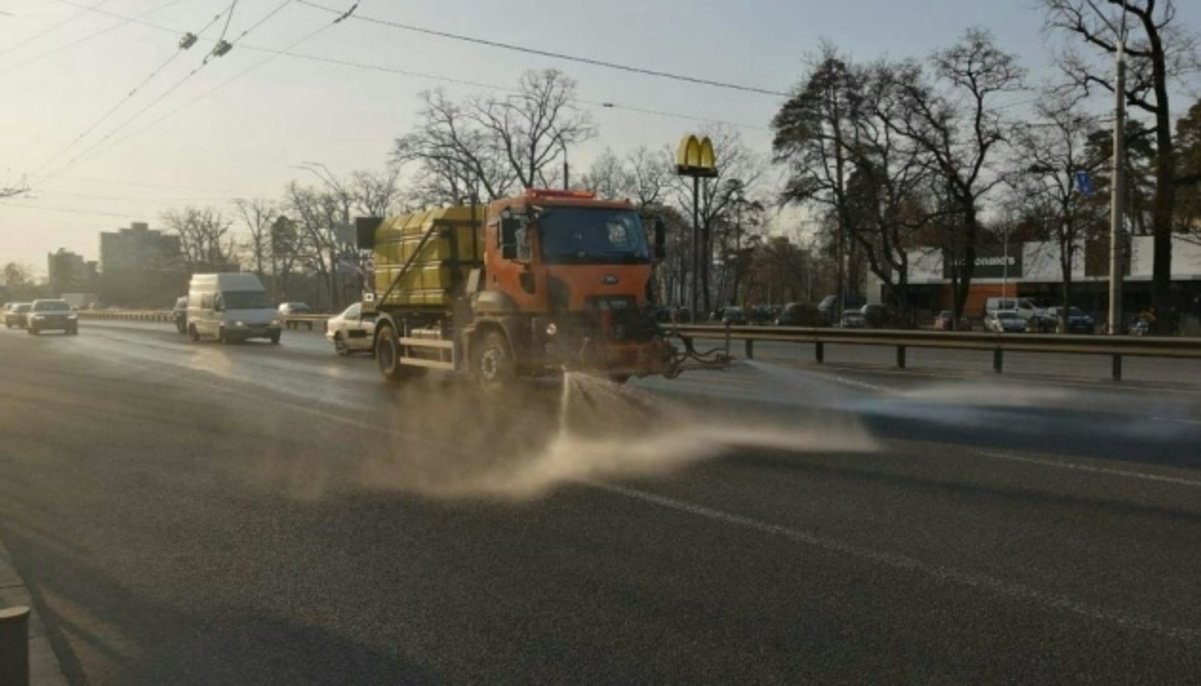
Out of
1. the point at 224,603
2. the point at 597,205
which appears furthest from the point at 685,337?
the point at 224,603

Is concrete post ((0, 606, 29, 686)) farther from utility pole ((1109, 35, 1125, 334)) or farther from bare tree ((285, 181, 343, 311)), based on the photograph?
bare tree ((285, 181, 343, 311))

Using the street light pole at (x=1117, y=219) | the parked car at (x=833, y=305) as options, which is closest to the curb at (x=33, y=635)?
the street light pole at (x=1117, y=219)

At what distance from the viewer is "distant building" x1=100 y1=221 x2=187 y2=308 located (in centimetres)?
12056

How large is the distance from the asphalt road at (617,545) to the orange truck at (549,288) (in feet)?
3.44

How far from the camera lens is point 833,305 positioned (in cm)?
6456

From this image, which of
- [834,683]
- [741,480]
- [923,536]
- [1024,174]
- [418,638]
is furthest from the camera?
[1024,174]

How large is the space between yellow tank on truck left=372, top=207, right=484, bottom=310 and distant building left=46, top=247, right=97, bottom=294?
137m

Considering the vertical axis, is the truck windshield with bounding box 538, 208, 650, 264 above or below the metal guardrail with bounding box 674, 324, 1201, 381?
above

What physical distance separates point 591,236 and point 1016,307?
4741cm

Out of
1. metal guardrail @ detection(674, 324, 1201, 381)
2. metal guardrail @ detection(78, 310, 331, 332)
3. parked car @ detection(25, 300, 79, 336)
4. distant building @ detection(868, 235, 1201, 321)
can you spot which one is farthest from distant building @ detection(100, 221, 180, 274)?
metal guardrail @ detection(674, 324, 1201, 381)

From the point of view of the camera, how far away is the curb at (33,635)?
4.39 m

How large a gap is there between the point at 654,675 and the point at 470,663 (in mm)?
815

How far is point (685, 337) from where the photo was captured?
48.2 feet

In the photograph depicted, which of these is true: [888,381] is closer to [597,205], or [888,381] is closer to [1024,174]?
[597,205]
